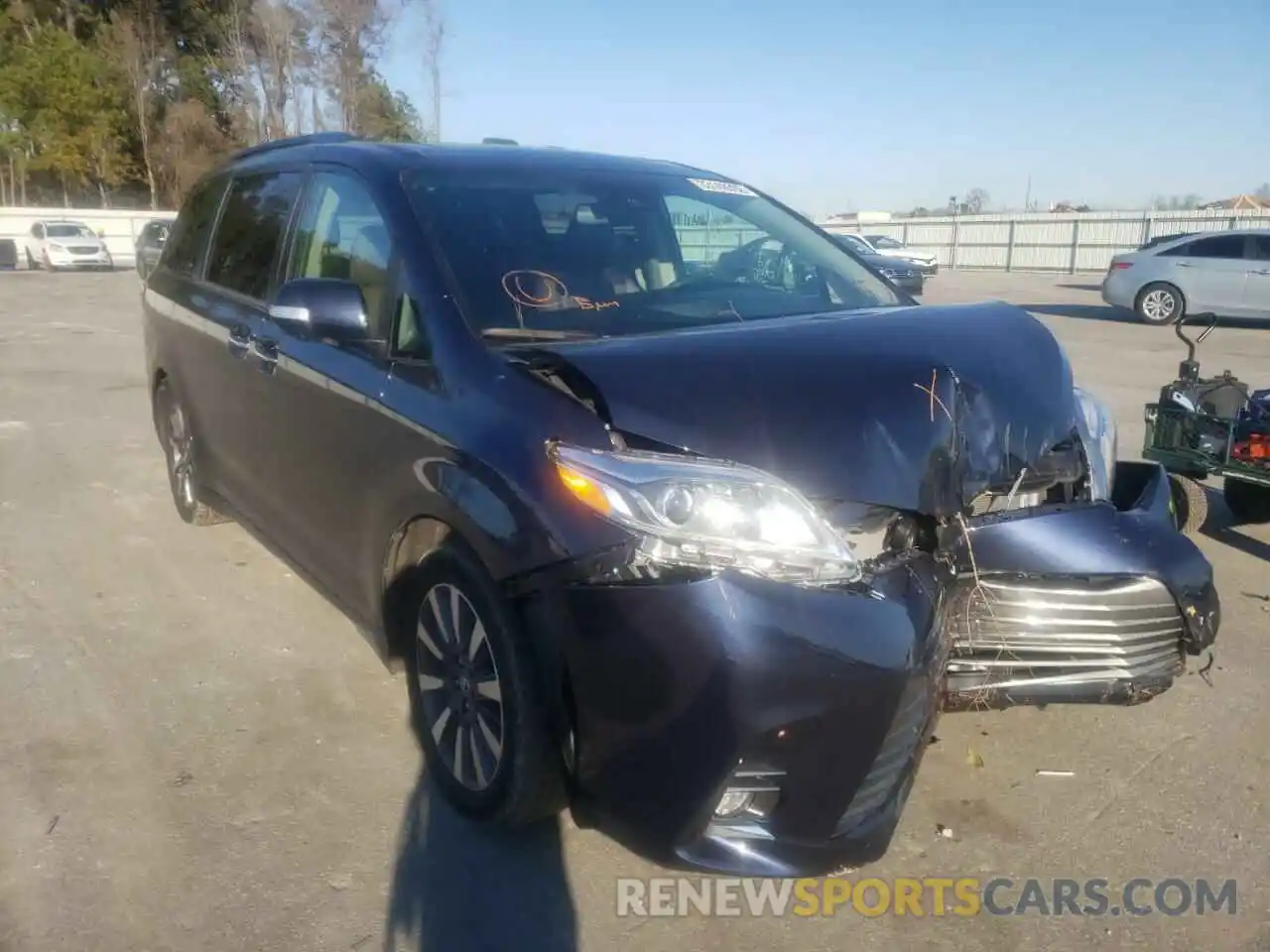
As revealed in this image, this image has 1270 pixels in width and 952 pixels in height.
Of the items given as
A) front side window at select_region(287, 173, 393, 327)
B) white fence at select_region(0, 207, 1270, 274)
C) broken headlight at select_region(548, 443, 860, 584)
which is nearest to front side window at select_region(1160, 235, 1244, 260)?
white fence at select_region(0, 207, 1270, 274)

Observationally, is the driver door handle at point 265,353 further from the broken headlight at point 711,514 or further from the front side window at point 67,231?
the front side window at point 67,231

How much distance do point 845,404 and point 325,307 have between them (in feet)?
4.95

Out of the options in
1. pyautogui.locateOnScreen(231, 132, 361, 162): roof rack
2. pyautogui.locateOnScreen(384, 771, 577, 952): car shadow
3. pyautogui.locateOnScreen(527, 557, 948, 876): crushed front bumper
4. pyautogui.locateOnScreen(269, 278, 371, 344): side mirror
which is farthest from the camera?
pyautogui.locateOnScreen(231, 132, 361, 162): roof rack

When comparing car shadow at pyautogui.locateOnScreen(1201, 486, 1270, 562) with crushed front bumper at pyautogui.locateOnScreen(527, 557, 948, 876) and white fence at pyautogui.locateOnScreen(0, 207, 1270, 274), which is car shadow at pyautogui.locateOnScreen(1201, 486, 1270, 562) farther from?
white fence at pyautogui.locateOnScreen(0, 207, 1270, 274)

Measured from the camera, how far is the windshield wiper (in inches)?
117

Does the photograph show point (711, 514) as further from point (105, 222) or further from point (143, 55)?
point (143, 55)

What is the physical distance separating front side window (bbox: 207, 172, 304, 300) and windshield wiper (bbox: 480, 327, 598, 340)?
5.07 ft

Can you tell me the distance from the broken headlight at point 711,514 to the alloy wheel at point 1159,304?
1767cm

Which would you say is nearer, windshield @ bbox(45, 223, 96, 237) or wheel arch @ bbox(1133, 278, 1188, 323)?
wheel arch @ bbox(1133, 278, 1188, 323)

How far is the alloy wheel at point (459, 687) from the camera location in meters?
2.78

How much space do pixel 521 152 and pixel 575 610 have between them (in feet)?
6.96

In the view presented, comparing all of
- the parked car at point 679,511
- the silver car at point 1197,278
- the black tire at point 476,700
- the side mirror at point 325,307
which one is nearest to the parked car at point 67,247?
the silver car at point 1197,278

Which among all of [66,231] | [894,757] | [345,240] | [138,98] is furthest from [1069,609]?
[138,98]

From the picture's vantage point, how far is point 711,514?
2420 mm
